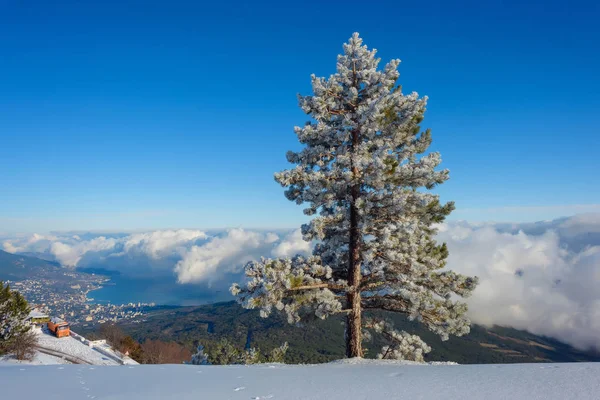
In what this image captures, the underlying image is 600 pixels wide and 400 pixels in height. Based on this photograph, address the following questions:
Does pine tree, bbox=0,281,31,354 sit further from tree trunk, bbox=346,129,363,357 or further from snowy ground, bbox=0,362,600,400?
tree trunk, bbox=346,129,363,357

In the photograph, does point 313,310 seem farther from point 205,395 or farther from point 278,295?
point 205,395

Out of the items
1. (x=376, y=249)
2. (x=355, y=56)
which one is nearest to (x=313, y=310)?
(x=376, y=249)

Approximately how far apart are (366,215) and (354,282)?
83.4 inches

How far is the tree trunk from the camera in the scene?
33.6 feet

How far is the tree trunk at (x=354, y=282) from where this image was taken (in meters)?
10.2

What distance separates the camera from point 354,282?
34.8ft

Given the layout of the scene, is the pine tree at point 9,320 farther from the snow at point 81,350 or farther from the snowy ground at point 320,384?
the snowy ground at point 320,384

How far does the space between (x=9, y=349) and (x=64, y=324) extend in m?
28.1

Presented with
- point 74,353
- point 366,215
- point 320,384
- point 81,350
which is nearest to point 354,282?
point 366,215

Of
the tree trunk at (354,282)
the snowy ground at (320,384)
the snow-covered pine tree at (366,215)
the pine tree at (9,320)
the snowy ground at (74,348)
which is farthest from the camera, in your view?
the snowy ground at (74,348)

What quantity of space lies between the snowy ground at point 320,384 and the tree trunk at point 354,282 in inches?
159

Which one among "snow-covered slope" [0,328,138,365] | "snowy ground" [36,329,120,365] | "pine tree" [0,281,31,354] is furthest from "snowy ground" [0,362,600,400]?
"snowy ground" [36,329,120,365]

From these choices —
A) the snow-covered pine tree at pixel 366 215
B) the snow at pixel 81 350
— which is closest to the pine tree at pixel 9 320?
the snow at pixel 81 350

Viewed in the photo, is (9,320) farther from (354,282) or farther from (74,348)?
(354,282)
